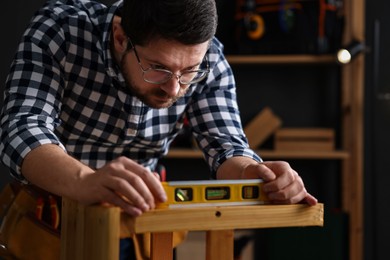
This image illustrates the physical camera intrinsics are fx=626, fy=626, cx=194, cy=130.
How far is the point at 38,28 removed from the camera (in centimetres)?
134

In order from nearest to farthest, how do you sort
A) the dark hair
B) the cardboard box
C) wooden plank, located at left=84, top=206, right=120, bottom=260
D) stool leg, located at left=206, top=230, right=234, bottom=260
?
1. wooden plank, located at left=84, top=206, right=120, bottom=260
2. stool leg, located at left=206, top=230, right=234, bottom=260
3. the dark hair
4. the cardboard box

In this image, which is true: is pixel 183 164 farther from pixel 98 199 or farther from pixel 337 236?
pixel 98 199

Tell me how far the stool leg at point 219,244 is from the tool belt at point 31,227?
0.93ft

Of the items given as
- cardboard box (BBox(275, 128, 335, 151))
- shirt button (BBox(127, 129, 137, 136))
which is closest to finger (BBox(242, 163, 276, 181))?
shirt button (BBox(127, 129, 137, 136))

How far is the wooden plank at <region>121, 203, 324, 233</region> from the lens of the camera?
833 mm

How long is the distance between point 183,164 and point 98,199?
2.62 m

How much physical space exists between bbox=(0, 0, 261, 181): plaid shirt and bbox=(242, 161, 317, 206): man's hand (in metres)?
0.26

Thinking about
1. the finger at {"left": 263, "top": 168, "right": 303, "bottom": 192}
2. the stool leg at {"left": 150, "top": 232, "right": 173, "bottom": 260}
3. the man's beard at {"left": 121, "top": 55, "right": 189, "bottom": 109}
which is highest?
the man's beard at {"left": 121, "top": 55, "right": 189, "bottom": 109}

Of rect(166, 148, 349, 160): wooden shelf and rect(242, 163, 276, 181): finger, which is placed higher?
rect(242, 163, 276, 181): finger

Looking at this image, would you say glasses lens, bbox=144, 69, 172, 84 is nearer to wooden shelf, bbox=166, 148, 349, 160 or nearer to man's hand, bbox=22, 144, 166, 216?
man's hand, bbox=22, 144, 166, 216

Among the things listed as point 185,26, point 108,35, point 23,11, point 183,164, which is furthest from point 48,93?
point 183,164

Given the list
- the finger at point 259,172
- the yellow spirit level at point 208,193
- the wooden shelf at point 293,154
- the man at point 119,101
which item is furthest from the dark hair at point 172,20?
the wooden shelf at point 293,154

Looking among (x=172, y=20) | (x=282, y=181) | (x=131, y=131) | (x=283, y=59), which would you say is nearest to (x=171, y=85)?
(x=172, y=20)

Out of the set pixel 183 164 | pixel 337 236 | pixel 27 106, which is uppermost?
pixel 27 106
